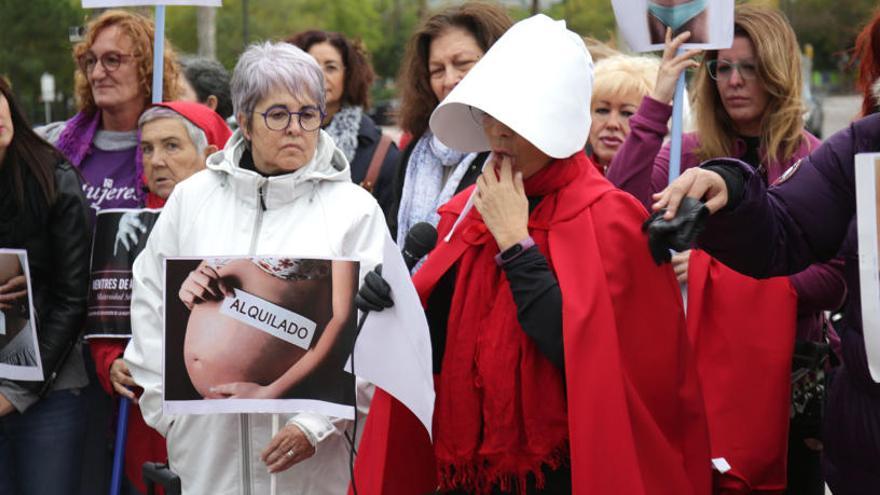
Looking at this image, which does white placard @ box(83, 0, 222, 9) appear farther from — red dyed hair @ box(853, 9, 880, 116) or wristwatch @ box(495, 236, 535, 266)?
red dyed hair @ box(853, 9, 880, 116)

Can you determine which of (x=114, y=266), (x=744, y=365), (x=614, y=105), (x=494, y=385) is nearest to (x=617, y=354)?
(x=494, y=385)

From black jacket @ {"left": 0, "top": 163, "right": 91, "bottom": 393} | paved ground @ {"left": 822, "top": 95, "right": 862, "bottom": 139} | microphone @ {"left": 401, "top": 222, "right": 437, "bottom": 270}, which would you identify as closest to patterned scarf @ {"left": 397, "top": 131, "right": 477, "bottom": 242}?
black jacket @ {"left": 0, "top": 163, "right": 91, "bottom": 393}

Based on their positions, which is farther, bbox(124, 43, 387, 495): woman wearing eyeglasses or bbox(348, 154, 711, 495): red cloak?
bbox(124, 43, 387, 495): woman wearing eyeglasses

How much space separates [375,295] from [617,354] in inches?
25.7

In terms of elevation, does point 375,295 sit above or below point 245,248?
→ above

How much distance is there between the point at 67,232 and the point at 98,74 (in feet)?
2.84

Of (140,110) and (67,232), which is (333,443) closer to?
(67,232)

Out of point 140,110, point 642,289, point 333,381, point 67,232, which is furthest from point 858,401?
point 140,110

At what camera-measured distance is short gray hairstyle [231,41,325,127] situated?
3.91 metres

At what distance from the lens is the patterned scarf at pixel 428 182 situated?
4.52 m

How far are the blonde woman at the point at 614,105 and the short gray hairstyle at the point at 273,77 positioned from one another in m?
1.47

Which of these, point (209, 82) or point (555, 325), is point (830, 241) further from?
point (209, 82)

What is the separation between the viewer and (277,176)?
3.85 metres

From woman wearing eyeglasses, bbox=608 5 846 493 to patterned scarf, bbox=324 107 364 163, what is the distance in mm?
2031
